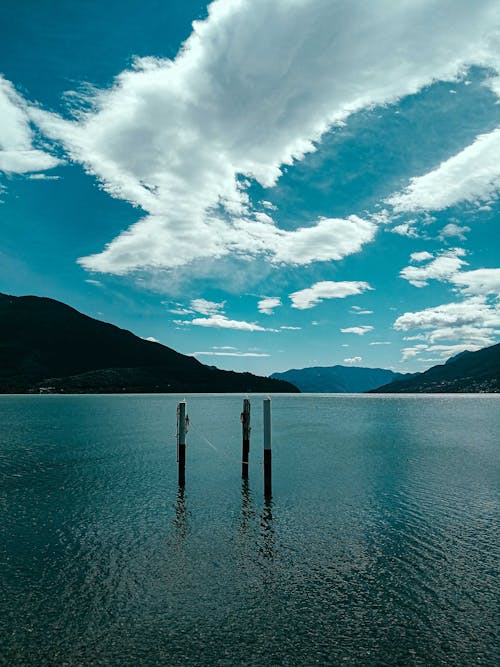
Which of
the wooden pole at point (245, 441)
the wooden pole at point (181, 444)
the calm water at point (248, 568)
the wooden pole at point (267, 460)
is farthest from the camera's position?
the wooden pole at point (245, 441)

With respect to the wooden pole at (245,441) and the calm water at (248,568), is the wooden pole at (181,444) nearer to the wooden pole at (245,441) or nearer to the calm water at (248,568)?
the calm water at (248,568)

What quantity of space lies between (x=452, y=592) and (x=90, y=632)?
13077 millimetres

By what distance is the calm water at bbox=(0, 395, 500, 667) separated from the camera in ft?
45.5

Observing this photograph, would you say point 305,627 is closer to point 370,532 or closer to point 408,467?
point 370,532

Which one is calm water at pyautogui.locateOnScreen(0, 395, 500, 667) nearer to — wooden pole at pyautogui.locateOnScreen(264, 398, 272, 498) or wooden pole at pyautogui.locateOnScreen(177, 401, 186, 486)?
wooden pole at pyautogui.locateOnScreen(264, 398, 272, 498)

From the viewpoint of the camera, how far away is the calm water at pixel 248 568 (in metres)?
13.9

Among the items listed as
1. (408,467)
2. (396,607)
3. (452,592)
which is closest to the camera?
(396,607)

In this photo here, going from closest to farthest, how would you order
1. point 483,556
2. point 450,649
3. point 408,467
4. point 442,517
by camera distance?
1. point 450,649
2. point 483,556
3. point 442,517
4. point 408,467

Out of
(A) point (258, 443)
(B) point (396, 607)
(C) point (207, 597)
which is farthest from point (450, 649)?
(A) point (258, 443)

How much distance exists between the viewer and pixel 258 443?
6481 centimetres

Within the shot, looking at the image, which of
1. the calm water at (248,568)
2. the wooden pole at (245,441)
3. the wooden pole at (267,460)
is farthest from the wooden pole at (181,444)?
the wooden pole at (267,460)

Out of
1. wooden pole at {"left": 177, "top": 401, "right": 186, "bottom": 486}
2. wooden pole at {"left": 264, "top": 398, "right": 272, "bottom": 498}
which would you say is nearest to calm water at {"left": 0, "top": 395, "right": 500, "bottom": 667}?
wooden pole at {"left": 264, "top": 398, "right": 272, "bottom": 498}

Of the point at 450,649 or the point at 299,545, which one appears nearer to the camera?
the point at 450,649

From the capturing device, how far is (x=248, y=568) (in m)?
19.8
